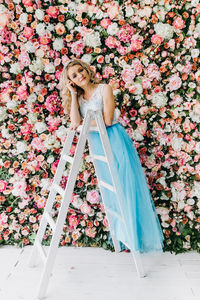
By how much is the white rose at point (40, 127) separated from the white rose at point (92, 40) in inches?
26.5

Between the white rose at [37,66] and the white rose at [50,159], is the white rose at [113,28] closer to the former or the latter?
the white rose at [37,66]

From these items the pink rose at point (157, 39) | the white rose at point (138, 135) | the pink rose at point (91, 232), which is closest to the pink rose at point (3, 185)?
the pink rose at point (91, 232)

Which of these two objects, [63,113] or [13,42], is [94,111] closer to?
[63,113]

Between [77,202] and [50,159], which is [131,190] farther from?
[50,159]

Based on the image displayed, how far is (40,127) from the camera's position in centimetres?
214

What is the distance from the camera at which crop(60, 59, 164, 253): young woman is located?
1798 millimetres

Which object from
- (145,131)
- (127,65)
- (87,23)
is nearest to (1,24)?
(87,23)

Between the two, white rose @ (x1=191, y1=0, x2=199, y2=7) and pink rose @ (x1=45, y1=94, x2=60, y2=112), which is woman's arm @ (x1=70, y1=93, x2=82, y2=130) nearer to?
pink rose @ (x1=45, y1=94, x2=60, y2=112)

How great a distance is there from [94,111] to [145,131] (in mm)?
623

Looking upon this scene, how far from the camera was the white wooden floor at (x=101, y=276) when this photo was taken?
5.49 ft

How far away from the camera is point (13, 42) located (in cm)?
212

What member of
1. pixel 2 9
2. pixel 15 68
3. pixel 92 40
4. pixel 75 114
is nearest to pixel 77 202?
pixel 75 114

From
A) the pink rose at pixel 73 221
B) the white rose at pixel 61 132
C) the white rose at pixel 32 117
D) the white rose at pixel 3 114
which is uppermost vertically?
the white rose at pixel 3 114

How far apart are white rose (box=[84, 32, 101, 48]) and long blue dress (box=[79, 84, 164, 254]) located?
16.3 inches
